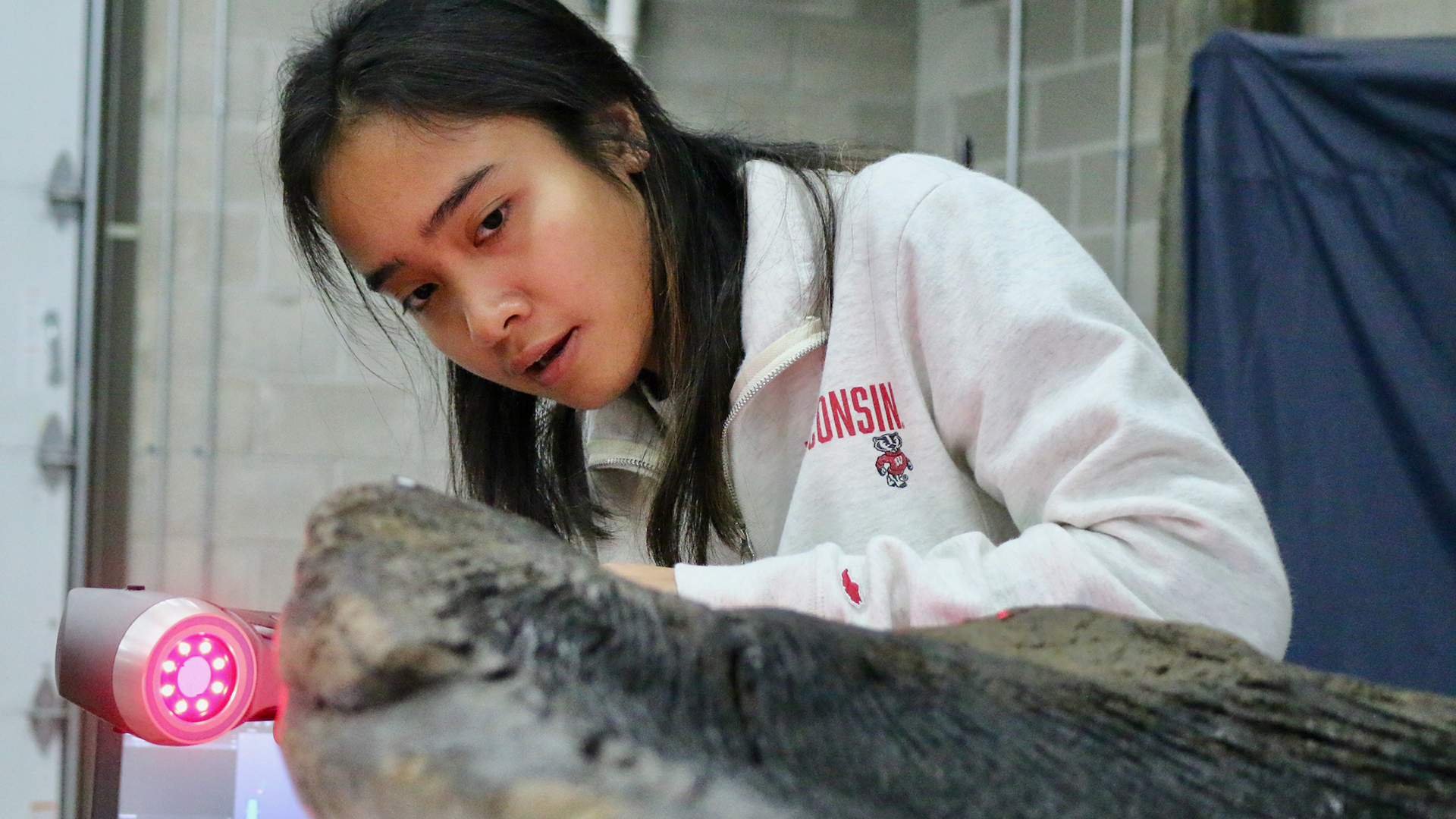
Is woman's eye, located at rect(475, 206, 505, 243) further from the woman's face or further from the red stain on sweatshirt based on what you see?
the red stain on sweatshirt

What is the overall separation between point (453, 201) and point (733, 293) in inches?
8.6

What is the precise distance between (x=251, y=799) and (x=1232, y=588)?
0.64 meters

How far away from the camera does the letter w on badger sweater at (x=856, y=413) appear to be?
36.0 inches

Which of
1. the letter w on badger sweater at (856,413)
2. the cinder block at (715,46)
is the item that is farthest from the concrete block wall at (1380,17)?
the letter w on badger sweater at (856,413)

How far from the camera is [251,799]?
886 millimetres

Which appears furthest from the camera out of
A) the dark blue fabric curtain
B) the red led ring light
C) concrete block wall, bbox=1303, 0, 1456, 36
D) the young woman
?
concrete block wall, bbox=1303, 0, 1456, 36

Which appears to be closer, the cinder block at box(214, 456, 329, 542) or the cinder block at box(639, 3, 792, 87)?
the cinder block at box(214, 456, 329, 542)

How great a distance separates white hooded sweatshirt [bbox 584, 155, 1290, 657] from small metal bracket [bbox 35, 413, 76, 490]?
170 cm

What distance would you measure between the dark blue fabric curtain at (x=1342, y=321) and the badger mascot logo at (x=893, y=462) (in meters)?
1.16

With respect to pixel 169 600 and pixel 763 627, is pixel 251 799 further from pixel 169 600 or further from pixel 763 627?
pixel 763 627

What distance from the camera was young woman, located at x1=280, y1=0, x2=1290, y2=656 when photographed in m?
0.78

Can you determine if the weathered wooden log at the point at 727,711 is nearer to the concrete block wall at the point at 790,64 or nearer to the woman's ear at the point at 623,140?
the woman's ear at the point at 623,140

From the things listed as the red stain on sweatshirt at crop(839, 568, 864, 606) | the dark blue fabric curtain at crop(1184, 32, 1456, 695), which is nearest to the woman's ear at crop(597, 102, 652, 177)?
the red stain on sweatshirt at crop(839, 568, 864, 606)

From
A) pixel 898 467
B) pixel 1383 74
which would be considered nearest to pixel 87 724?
pixel 898 467
